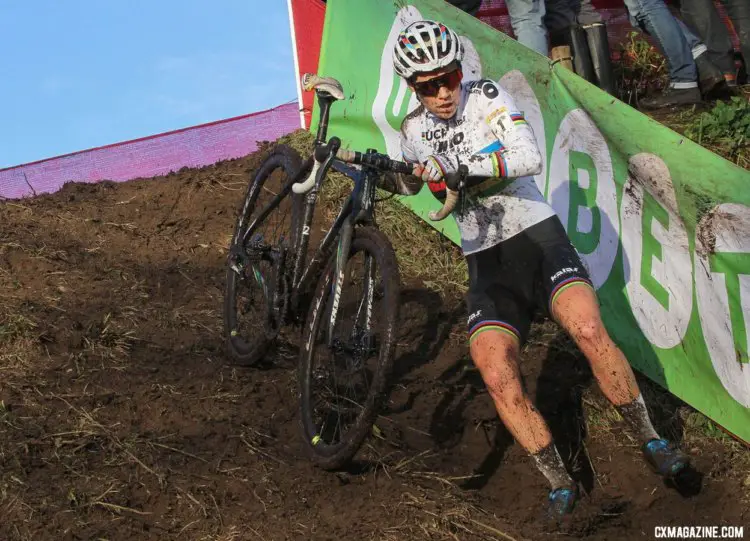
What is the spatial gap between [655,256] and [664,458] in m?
1.60

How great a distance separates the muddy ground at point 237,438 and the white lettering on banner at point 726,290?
539 millimetres

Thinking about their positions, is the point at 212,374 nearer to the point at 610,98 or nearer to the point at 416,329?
the point at 416,329

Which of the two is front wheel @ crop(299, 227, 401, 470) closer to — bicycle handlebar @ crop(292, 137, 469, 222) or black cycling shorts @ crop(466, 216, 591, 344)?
bicycle handlebar @ crop(292, 137, 469, 222)

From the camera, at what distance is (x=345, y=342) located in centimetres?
554

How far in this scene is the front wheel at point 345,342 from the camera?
207 inches

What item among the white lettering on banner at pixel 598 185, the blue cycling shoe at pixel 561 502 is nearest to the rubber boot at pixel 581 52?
the white lettering on banner at pixel 598 185

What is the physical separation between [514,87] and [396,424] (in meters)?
2.66

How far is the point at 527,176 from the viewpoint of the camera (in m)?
5.56

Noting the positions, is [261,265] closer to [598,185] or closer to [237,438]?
[237,438]

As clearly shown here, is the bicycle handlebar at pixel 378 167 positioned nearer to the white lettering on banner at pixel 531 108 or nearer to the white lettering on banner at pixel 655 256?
the white lettering on banner at pixel 655 256

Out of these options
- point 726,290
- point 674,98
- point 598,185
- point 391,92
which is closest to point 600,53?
point 674,98

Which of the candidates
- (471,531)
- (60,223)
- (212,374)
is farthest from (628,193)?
(60,223)

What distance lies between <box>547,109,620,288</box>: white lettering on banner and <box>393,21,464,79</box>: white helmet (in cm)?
152

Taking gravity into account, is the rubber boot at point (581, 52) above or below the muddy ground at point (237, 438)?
above
